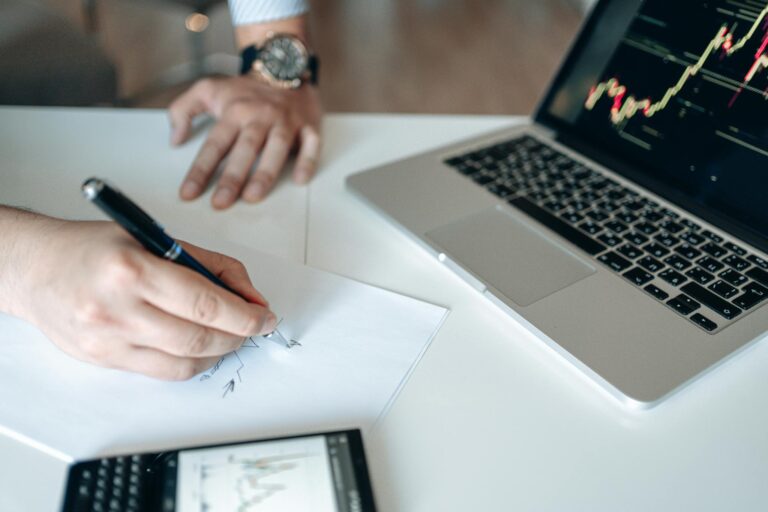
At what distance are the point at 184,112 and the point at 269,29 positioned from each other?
0.23 meters

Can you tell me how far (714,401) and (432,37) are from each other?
2.79 metres

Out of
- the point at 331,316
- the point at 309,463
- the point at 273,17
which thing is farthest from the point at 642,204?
the point at 273,17

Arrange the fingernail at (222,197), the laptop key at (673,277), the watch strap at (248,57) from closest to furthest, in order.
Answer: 1. the laptop key at (673,277)
2. the fingernail at (222,197)
3. the watch strap at (248,57)

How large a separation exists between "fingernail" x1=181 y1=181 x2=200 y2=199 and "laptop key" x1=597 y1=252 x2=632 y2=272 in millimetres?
451

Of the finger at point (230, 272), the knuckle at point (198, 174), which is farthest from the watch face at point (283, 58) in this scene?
the finger at point (230, 272)

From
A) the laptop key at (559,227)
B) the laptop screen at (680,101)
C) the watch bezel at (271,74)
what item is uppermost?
the laptop screen at (680,101)

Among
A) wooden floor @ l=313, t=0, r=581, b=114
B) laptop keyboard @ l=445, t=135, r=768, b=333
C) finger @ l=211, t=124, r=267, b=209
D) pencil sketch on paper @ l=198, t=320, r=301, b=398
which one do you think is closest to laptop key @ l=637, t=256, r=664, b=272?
laptop keyboard @ l=445, t=135, r=768, b=333

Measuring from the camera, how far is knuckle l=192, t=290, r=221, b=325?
51 centimetres

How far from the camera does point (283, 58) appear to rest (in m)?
0.98

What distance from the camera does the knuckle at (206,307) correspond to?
507 mm

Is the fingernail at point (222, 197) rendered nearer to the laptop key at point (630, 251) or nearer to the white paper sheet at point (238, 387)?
the white paper sheet at point (238, 387)

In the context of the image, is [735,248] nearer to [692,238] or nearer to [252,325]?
[692,238]

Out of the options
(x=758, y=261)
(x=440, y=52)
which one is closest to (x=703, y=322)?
(x=758, y=261)

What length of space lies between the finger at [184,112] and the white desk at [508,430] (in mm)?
203
